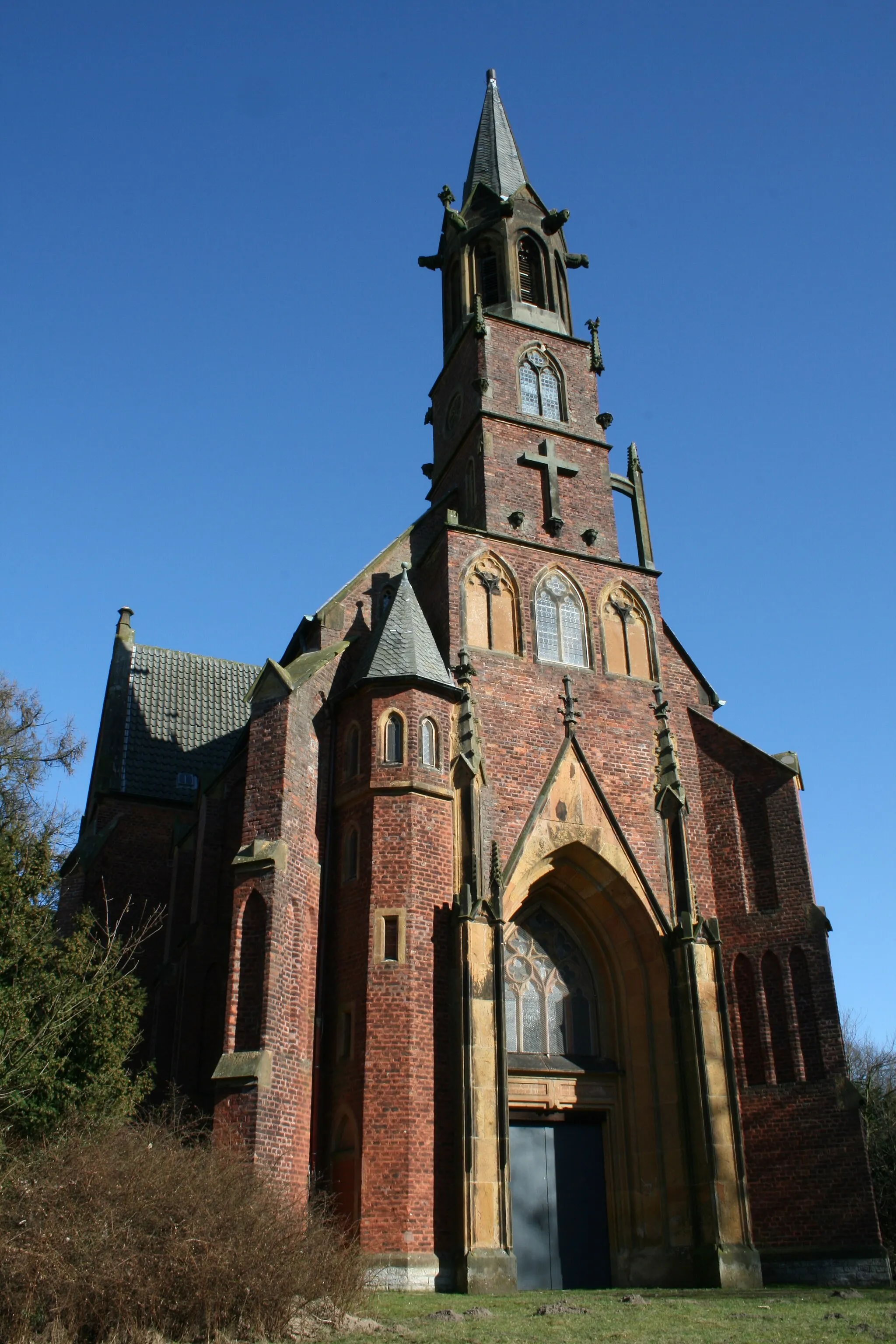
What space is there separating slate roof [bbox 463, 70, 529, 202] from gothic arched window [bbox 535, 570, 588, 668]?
1368cm

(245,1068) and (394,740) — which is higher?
(394,740)

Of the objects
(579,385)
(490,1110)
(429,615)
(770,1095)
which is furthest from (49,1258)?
(579,385)

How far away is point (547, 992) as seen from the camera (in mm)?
21375

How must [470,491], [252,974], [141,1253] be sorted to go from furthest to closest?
[470,491] → [252,974] → [141,1253]

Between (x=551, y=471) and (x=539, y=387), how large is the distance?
10.9ft

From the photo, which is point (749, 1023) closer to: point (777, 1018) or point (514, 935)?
point (777, 1018)

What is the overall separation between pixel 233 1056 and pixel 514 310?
20032mm

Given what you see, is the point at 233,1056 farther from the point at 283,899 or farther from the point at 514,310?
the point at 514,310

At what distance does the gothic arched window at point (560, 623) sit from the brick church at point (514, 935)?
71mm

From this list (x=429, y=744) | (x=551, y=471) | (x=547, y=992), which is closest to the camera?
(x=429, y=744)

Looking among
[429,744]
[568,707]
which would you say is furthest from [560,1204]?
[568,707]

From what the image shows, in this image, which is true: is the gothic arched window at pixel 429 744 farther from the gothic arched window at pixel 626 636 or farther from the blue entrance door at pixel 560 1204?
the blue entrance door at pixel 560 1204

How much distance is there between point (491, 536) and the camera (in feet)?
80.3

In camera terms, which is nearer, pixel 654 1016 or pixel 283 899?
pixel 283 899
